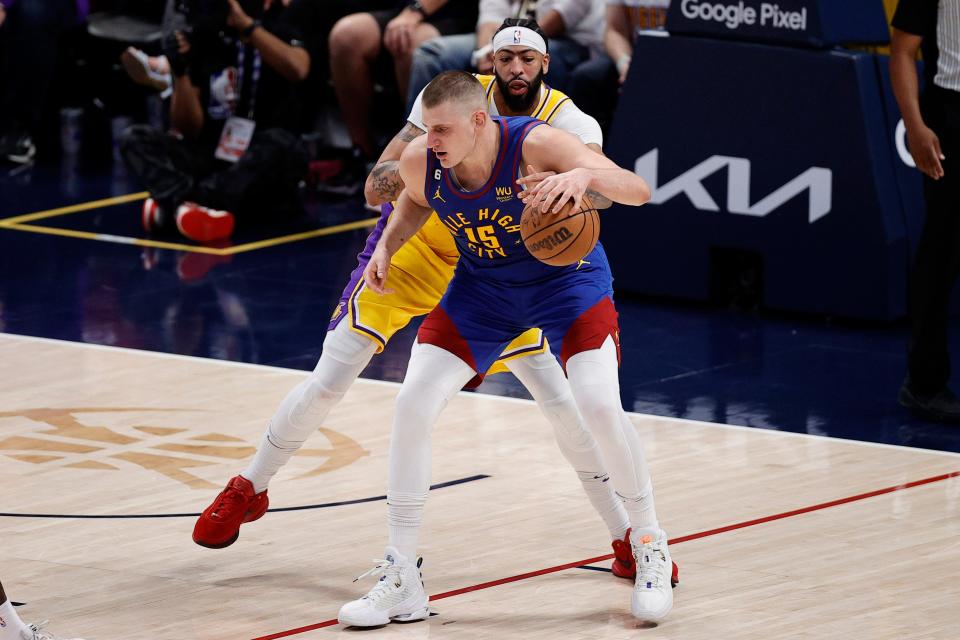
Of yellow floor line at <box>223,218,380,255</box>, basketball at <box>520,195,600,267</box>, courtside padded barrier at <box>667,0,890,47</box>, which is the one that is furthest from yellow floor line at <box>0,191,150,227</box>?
basketball at <box>520,195,600,267</box>

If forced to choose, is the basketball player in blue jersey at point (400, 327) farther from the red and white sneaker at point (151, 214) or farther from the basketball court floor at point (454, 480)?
the red and white sneaker at point (151, 214)

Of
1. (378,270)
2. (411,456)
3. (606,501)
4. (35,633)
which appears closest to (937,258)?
(606,501)

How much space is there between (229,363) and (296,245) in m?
2.77

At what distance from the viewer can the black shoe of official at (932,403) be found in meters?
7.53

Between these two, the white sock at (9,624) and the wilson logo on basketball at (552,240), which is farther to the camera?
the wilson logo on basketball at (552,240)

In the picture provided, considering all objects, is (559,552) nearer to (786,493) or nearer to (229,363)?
(786,493)

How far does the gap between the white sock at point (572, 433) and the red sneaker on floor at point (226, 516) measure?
3.05 ft

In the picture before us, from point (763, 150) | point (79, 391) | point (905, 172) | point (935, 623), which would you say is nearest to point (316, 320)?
point (79, 391)

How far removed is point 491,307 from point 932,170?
8.65ft

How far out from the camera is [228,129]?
12.1m

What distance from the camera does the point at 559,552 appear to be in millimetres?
5941

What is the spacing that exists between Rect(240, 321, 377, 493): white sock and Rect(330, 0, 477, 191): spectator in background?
253 inches

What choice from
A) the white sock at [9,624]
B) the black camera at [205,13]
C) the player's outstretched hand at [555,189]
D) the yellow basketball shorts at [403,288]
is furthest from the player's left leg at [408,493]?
the black camera at [205,13]

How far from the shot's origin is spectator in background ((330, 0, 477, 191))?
1211 cm
